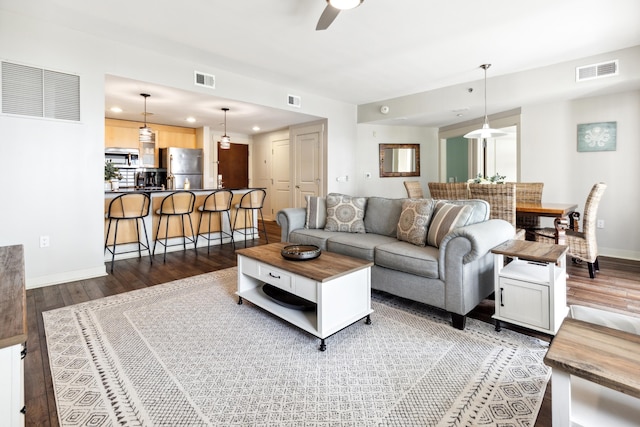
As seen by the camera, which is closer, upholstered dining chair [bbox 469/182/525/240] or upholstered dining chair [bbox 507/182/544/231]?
upholstered dining chair [bbox 469/182/525/240]

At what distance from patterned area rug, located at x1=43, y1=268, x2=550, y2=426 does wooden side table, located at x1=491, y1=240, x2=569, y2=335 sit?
15 cm

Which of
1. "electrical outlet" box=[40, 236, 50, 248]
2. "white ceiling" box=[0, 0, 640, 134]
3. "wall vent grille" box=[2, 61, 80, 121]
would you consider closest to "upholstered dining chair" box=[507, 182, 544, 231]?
"white ceiling" box=[0, 0, 640, 134]

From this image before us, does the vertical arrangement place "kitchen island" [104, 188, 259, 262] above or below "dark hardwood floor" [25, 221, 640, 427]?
above

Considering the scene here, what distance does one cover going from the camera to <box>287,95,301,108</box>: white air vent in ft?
17.7

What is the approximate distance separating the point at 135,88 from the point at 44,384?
3.72 m

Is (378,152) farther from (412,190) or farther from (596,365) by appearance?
(596,365)

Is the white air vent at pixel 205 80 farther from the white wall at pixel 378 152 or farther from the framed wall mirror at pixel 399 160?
the framed wall mirror at pixel 399 160

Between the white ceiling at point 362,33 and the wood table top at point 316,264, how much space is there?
2.16 m

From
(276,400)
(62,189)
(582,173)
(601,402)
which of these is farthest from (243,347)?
(582,173)

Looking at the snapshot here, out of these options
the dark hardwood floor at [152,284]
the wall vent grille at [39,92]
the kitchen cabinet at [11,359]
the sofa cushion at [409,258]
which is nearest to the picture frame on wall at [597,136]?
the dark hardwood floor at [152,284]

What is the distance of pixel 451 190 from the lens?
4117mm

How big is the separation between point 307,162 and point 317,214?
304cm

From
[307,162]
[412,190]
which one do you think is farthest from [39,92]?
[412,190]

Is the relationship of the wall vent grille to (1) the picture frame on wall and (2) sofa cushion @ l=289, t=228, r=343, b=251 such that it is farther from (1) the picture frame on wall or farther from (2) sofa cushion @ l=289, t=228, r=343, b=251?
(1) the picture frame on wall
